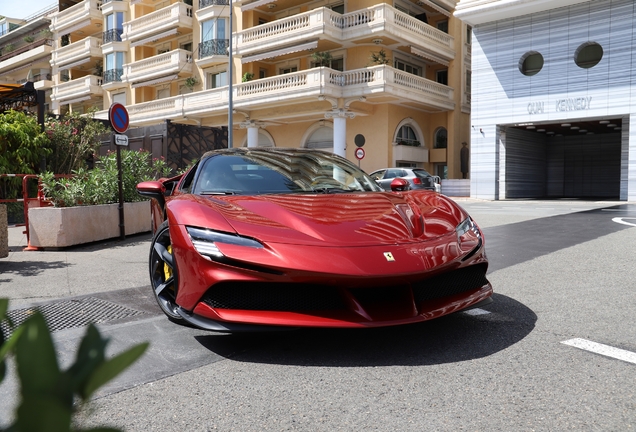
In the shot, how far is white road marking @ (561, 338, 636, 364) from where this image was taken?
9.42 feet

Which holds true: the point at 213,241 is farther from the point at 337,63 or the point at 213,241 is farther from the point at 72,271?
the point at 337,63

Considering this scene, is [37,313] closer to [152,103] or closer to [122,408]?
[122,408]

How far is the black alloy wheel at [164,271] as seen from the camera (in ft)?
11.1

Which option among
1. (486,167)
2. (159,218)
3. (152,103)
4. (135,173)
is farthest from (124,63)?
(159,218)

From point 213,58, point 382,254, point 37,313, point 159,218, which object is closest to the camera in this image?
point 37,313

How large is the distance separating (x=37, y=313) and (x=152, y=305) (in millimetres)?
3971

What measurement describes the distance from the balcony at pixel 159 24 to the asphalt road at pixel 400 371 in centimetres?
3063

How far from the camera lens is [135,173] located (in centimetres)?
1049

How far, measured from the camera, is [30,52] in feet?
151

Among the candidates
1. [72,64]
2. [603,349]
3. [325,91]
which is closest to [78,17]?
[72,64]

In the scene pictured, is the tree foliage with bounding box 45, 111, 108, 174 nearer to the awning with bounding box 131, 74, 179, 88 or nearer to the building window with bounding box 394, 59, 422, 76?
the building window with bounding box 394, 59, 422, 76

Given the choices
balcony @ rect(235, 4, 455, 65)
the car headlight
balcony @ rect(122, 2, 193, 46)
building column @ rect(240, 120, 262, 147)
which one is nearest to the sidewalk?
the car headlight

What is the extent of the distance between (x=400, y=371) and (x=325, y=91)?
22524 mm

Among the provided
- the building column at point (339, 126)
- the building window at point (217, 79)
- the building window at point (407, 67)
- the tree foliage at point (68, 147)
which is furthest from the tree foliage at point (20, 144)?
the building window at point (407, 67)
